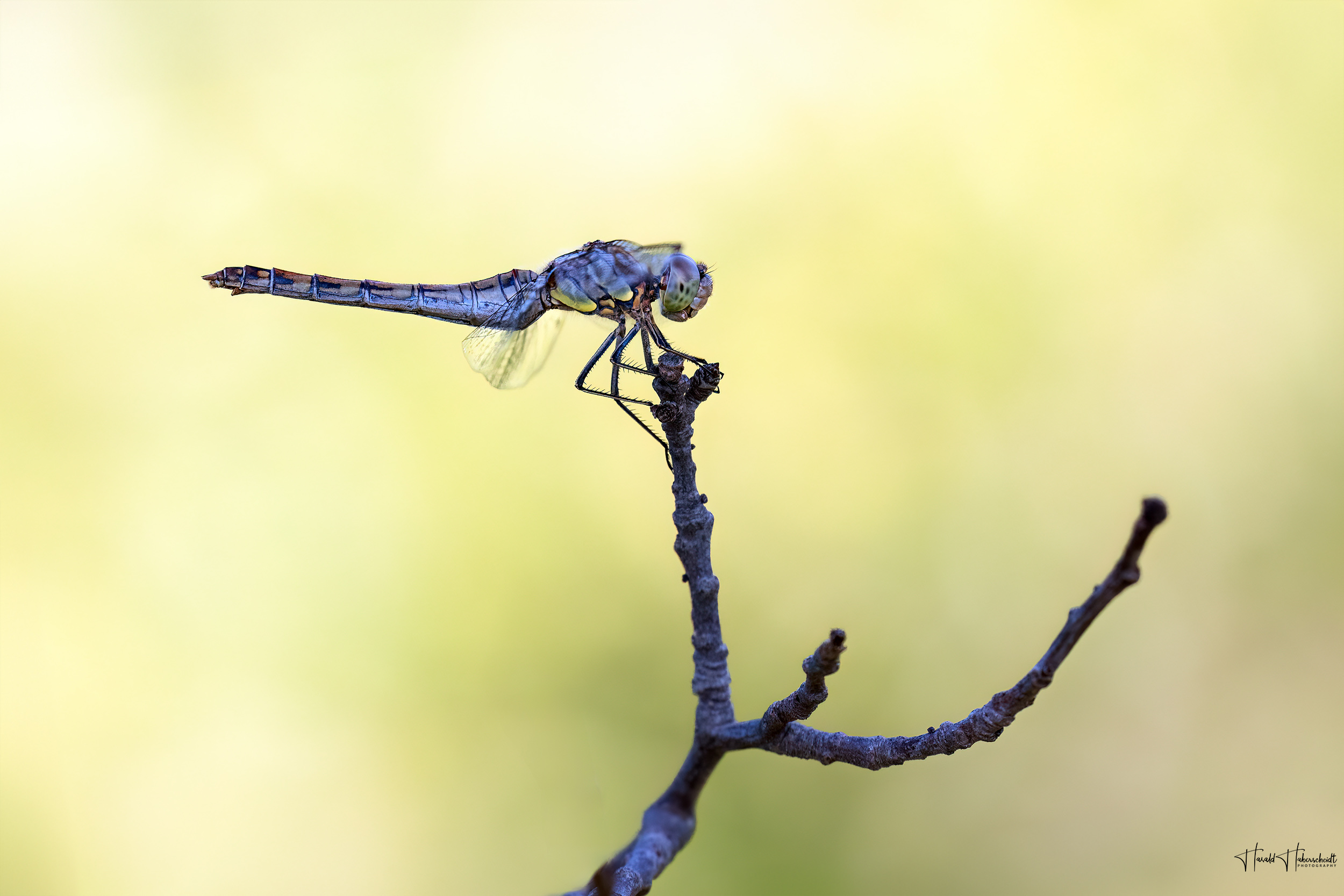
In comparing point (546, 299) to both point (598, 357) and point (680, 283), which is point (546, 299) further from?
point (680, 283)

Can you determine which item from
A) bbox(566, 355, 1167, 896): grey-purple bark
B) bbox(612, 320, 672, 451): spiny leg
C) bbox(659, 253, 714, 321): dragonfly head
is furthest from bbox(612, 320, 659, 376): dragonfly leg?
bbox(566, 355, 1167, 896): grey-purple bark

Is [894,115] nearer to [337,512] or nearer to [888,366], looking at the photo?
[888,366]

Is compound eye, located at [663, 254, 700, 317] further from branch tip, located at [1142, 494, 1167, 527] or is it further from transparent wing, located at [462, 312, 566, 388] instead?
branch tip, located at [1142, 494, 1167, 527]

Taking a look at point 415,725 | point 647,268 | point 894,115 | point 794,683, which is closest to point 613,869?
point 647,268

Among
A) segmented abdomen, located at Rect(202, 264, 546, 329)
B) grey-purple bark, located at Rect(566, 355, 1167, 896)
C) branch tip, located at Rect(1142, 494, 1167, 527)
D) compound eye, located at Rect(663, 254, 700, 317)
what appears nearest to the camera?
branch tip, located at Rect(1142, 494, 1167, 527)

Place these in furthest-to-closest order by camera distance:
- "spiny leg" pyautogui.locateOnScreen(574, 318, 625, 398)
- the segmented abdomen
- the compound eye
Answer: the segmented abdomen < "spiny leg" pyautogui.locateOnScreen(574, 318, 625, 398) < the compound eye

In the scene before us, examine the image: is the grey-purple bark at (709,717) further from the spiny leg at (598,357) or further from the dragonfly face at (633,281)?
the spiny leg at (598,357)
